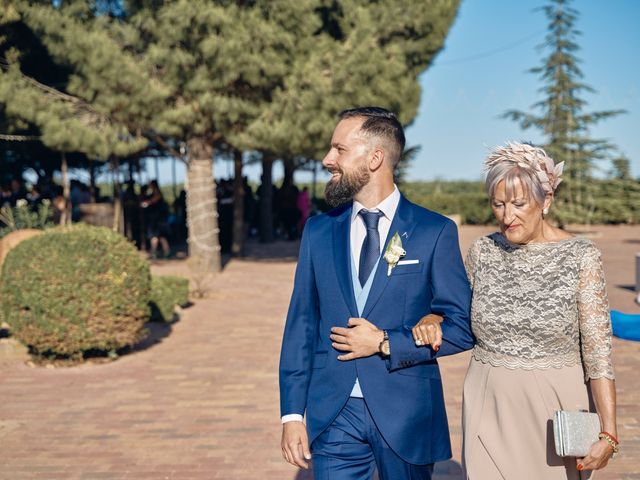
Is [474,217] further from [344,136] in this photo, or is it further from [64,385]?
[344,136]

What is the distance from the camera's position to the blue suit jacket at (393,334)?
8.61 feet

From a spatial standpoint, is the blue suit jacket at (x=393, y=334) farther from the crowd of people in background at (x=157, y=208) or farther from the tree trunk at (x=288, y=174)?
the tree trunk at (x=288, y=174)

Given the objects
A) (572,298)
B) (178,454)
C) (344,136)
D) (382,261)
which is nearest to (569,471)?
(572,298)

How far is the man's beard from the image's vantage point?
278 cm

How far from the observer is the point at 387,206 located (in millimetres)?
2818

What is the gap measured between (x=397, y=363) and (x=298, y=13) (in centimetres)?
1221

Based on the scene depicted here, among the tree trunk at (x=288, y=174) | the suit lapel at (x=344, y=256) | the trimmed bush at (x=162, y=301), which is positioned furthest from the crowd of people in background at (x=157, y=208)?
the suit lapel at (x=344, y=256)

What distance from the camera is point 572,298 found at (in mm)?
2652

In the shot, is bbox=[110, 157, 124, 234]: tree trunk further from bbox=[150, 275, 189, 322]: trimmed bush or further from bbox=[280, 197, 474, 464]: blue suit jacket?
bbox=[280, 197, 474, 464]: blue suit jacket

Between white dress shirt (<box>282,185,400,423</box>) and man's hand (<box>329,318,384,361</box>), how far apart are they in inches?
9.1

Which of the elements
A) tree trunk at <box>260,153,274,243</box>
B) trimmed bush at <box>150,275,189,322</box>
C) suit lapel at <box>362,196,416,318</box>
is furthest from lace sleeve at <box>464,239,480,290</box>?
tree trunk at <box>260,153,274,243</box>

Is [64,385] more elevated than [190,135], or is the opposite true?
[190,135]

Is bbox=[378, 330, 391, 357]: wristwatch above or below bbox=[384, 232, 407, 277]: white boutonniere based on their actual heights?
below

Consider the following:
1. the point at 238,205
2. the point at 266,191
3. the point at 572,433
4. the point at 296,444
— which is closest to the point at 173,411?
the point at 296,444
